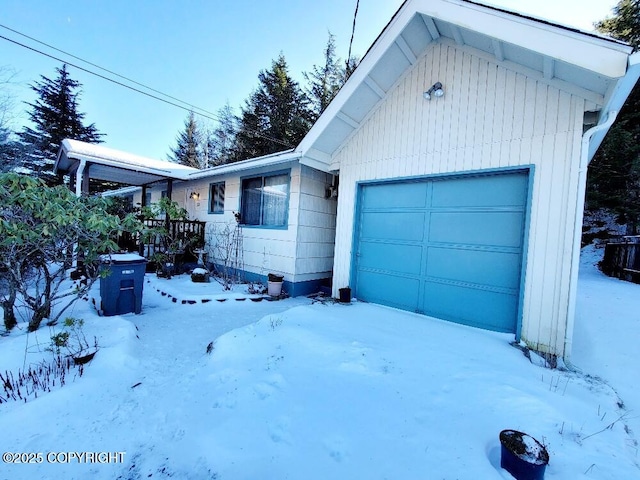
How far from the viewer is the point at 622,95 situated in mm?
2951

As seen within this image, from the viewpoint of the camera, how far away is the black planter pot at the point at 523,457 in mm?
1411

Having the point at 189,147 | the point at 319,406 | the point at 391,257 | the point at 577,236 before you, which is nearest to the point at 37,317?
the point at 319,406

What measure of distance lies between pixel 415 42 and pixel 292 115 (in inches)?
554

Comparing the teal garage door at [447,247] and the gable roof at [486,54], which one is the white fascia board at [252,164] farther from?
the teal garage door at [447,247]

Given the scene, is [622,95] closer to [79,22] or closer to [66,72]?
[79,22]

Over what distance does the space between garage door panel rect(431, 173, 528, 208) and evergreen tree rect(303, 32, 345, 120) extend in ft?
48.1

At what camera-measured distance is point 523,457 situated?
143cm

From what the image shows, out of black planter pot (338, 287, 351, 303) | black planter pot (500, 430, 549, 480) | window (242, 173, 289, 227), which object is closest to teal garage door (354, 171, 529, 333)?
black planter pot (338, 287, 351, 303)

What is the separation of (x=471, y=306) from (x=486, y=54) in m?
3.60

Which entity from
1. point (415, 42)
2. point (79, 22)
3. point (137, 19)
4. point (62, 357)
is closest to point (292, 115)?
point (137, 19)

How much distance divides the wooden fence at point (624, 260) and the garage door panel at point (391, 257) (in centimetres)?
873

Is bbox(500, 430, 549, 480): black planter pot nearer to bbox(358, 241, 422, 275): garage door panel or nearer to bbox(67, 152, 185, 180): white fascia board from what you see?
bbox(358, 241, 422, 275): garage door panel

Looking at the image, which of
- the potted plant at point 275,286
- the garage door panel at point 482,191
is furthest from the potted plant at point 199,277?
Answer: the garage door panel at point 482,191

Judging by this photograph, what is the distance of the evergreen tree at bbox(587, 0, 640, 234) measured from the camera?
10383 millimetres
